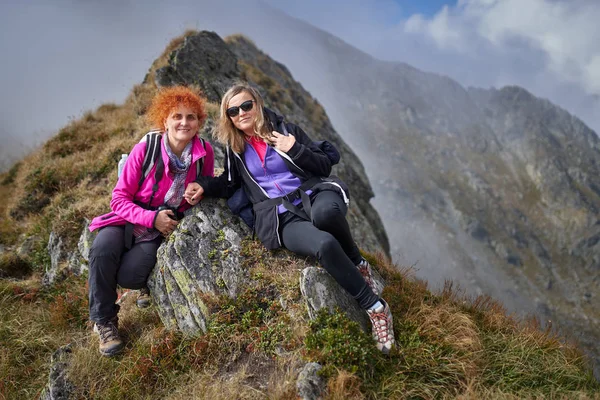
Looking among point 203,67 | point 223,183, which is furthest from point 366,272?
point 203,67

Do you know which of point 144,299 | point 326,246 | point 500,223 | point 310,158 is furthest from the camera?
point 500,223

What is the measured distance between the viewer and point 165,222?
541 centimetres

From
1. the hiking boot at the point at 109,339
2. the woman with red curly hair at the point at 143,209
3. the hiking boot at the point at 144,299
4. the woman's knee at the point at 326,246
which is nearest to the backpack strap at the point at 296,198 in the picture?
the woman's knee at the point at 326,246

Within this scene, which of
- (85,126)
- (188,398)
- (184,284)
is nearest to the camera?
(188,398)

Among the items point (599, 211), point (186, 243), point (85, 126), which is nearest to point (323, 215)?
point (186, 243)

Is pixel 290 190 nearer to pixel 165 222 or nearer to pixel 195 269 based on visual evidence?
pixel 195 269

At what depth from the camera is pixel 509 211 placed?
16850 centimetres

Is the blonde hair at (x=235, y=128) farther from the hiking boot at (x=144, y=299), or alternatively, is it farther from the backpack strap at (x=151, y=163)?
the hiking boot at (x=144, y=299)

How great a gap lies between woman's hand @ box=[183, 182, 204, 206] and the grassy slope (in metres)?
1.19

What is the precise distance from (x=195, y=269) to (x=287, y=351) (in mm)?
2017

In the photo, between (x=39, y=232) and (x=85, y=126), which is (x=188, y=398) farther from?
(x=85, y=126)

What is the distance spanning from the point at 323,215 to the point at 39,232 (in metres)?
8.47

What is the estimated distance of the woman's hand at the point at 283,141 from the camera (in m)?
5.11

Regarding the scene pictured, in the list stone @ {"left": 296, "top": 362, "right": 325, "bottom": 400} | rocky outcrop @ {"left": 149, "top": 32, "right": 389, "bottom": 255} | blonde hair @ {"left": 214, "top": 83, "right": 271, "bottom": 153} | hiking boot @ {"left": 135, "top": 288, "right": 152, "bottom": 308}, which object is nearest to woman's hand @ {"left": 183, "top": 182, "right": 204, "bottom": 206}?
blonde hair @ {"left": 214, "top": 83, "right": 271, "bottom": 153}
